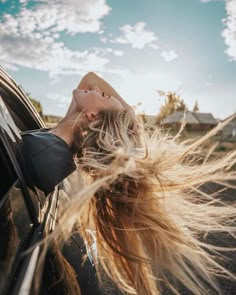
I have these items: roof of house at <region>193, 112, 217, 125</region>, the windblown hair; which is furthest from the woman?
roof of house at <region>193, 112, 217, 125</region>

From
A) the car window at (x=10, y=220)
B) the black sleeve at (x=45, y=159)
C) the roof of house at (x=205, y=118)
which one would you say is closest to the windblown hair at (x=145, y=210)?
the black sleeve at (x=45, y=159)

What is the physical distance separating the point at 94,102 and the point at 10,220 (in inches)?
66.3

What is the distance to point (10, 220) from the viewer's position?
127cm

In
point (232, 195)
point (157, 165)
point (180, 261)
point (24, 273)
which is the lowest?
point (232, 195)

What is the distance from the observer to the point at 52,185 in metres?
1.90

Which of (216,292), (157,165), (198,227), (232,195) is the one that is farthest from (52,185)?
(232,195)

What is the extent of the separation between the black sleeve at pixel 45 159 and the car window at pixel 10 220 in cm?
15

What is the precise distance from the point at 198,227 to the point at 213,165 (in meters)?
0.53

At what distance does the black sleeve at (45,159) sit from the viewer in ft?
5.91

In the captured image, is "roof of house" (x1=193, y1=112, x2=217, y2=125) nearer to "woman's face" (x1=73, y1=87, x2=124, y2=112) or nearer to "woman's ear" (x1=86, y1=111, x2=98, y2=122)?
"woman's face" (x1=73, y1=87, x2=124, y2=112)

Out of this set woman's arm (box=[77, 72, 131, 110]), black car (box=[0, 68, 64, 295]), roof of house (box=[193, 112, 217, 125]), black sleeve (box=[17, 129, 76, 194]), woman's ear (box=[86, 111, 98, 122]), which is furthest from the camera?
roof of house (box=[193, 112, 217, 125])

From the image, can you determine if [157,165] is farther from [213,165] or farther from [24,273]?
[24,273]

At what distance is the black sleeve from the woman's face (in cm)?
58

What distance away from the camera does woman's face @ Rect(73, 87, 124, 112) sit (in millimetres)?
2770
